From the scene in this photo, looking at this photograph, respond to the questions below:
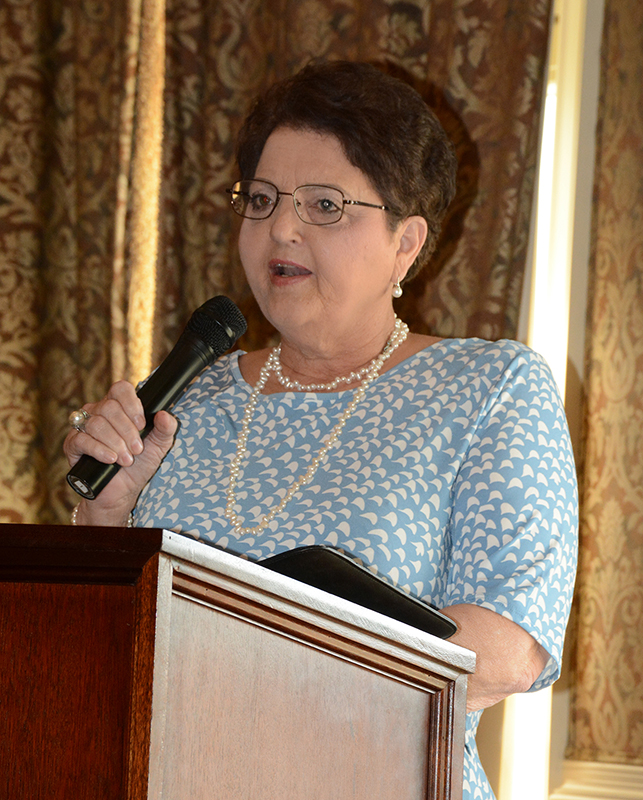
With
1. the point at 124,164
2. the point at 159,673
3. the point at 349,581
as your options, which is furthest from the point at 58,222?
the point at 159,673

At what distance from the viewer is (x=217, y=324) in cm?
136

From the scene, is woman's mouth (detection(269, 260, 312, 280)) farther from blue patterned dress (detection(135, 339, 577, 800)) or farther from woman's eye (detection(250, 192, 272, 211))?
blue patterned dress (detection(135, 339, 577, 800))

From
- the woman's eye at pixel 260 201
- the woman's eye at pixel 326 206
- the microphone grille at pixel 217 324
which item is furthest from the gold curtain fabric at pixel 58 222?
the microphone grille at pixel 217 324

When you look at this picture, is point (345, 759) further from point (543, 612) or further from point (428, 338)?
point (428, 338)

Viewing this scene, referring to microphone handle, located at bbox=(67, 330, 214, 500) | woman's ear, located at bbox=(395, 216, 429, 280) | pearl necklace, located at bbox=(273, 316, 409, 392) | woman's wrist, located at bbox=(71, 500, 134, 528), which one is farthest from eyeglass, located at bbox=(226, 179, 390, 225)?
woman's wrist, located at bbox=(71, 500, 134, 528)

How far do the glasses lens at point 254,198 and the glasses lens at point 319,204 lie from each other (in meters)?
0.05

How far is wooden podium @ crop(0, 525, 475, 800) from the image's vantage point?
1.78 ft

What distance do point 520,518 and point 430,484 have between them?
0.57 ft

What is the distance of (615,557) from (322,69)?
4.85 feet

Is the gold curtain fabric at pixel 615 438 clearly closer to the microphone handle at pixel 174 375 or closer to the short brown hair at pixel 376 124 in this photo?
the short brown hair at pixel 376 124

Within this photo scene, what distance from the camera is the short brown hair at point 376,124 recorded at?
5.27 ft

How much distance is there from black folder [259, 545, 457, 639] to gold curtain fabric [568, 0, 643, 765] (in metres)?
1.74

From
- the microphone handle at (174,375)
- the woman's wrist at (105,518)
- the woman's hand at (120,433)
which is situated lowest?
the woman's wrist at (105,518)

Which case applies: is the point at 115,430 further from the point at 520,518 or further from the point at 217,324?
the point at 520,518
